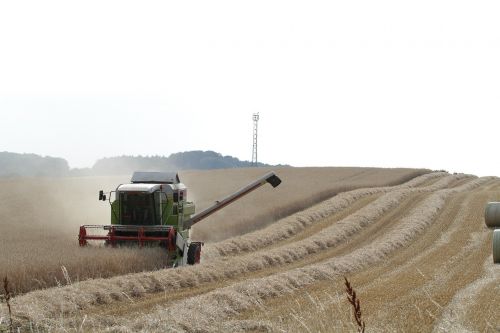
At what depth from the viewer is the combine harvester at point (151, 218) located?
17.9 meters

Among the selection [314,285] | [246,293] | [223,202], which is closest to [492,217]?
[223,202]

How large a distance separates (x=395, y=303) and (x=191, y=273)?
5.29 meters

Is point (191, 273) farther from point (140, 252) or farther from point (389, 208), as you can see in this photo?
point (389, 208)

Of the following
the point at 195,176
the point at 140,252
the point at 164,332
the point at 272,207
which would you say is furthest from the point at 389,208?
the point at 195,176

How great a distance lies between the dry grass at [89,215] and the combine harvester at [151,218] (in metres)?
0.58

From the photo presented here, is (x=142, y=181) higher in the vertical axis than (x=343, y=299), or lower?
higher

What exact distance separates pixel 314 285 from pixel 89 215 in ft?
54.3

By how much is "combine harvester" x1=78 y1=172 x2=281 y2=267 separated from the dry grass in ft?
1.91

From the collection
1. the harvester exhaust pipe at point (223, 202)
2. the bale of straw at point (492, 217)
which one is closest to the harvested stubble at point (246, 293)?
the bale of straw at point (492, 217)

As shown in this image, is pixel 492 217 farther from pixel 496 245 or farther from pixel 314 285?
pixel 314 285

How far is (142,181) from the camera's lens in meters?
19.5

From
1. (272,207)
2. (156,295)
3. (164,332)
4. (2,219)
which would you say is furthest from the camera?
(272,207)

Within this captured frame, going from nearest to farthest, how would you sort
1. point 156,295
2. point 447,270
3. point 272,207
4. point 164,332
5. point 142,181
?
1. point 164,332
2. point 156,295
3. point 447,270
4. point 142,181
5. point 272,207

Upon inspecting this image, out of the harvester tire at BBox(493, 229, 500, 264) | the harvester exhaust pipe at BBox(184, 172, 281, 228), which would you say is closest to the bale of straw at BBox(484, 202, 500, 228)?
the harvester tire at BBox(493, 229, 500, 264)
